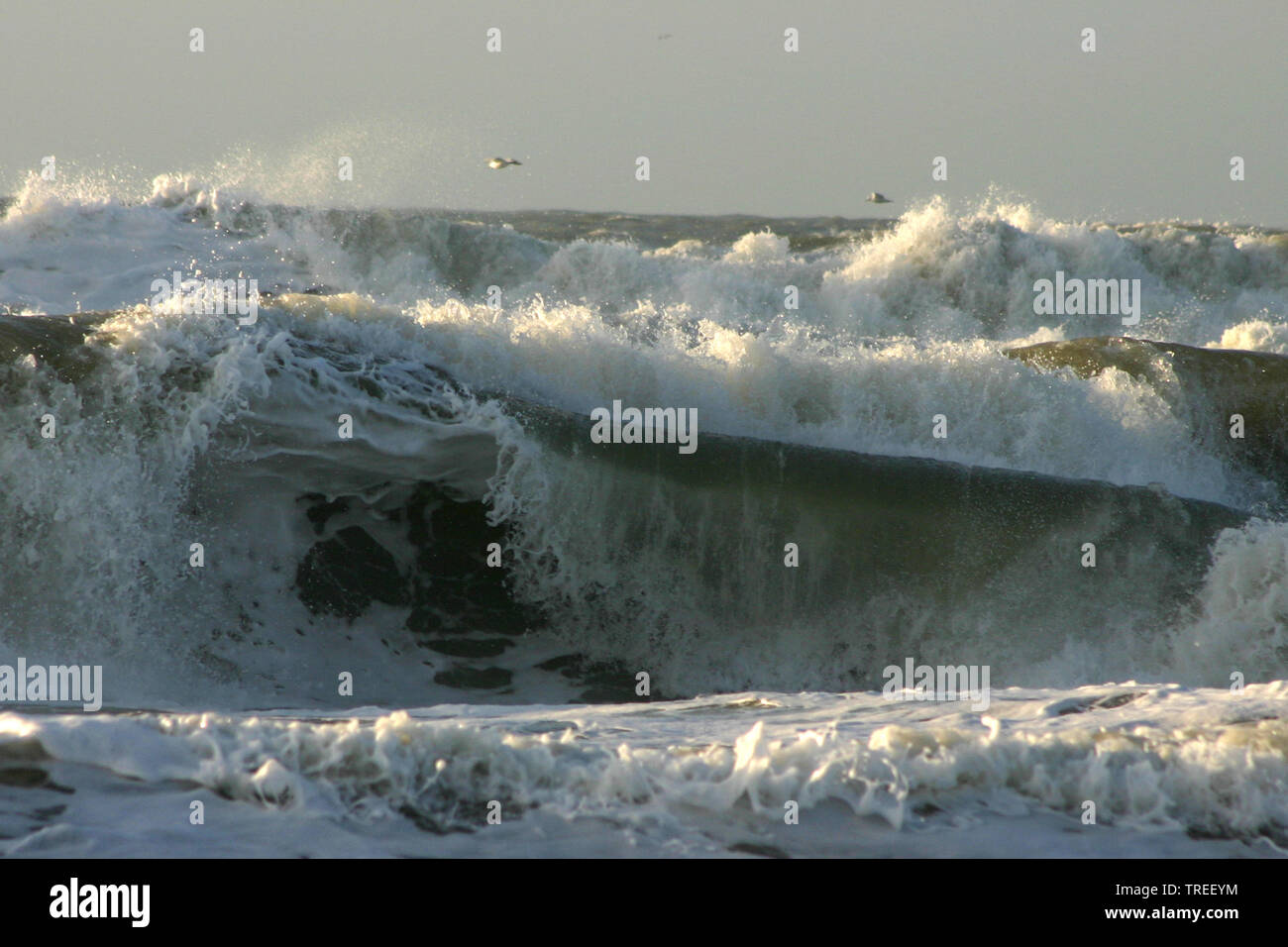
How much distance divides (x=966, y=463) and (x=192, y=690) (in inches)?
222

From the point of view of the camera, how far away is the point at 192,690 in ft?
23.9

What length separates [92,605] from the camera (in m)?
7.41

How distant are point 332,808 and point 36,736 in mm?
1255

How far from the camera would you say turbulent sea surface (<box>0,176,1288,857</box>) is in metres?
4.23

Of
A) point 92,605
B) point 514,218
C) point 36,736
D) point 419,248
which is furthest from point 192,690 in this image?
point 514,218

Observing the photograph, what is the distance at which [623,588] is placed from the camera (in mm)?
8250

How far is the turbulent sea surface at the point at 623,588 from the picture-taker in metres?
4.23
